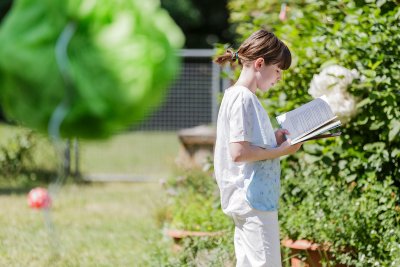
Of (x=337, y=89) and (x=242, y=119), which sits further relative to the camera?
(x=337, y=89)

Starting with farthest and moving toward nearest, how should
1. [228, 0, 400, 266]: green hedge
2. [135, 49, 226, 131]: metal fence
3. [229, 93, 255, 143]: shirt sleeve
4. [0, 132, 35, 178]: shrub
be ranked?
[135, 49, 226, 131]: metal fence → [0, 132, 35, 178]: shrub → [228, 0, 400, 266]: green hedge → [229, 93, 255, 143]: shirt sleeve

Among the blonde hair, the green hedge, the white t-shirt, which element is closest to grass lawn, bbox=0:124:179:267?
the white t-shirt

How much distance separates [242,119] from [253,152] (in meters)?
0.14

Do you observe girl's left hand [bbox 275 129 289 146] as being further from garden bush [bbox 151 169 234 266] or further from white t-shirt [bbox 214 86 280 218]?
garden bush [bbox 151 169 234 266]

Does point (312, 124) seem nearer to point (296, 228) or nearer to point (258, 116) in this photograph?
point (258, 116)

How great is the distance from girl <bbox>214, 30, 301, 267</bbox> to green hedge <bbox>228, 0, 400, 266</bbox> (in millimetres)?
906

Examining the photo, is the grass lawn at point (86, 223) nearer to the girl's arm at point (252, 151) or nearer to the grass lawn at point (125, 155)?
the grass lawn at point (125, 155)

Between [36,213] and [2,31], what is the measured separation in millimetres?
6331

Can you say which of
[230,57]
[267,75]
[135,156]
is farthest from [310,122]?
[135,156]

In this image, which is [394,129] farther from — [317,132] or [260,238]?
[260,238]

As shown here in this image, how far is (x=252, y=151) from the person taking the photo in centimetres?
326

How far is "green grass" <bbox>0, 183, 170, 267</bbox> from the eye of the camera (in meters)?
5.46

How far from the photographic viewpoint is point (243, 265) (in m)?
3.48

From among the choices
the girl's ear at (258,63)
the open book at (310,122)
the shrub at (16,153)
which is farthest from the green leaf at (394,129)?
the shrub at (16,153)
